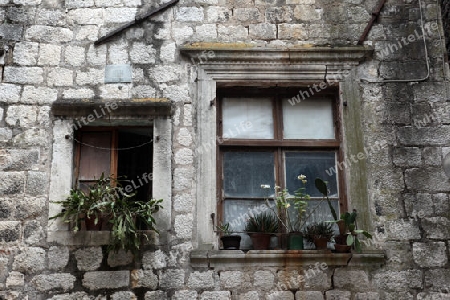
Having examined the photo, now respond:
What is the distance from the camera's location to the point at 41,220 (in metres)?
5.14

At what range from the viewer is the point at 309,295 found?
4988mm

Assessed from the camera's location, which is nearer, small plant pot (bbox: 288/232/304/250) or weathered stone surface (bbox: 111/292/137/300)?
weathered stone surface (bbox: 111/292/137/300)

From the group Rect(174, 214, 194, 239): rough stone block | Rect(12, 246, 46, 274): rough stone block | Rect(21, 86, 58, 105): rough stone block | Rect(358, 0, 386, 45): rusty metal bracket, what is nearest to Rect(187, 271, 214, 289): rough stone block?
Rect(174, 214, 194, 239): rough stone block

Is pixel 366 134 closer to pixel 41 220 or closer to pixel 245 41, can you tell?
pixel 245 41

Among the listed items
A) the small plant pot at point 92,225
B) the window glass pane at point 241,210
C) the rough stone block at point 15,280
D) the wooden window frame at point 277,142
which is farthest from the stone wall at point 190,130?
the window glass pane at point 241,210

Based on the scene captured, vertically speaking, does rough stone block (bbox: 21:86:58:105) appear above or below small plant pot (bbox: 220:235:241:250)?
above

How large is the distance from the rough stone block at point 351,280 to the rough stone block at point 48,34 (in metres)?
3.20

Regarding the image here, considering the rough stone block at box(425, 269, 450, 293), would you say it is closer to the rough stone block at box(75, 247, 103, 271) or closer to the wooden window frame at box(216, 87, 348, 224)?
the wooden window frame at box(216, 87, 348, 224)

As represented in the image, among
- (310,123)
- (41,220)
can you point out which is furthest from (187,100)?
(41,220)

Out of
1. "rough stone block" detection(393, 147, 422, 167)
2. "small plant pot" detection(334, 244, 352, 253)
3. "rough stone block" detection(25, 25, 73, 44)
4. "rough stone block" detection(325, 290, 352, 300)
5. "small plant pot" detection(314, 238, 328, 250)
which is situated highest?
"rough stone block" detection(25, 25, 73, 44)

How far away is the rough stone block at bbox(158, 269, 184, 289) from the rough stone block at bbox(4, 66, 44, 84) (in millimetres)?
2056

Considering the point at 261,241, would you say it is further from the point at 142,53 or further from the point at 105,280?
the point at 142,53

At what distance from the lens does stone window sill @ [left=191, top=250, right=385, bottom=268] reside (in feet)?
16.5

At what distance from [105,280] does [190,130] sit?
1467 mm
